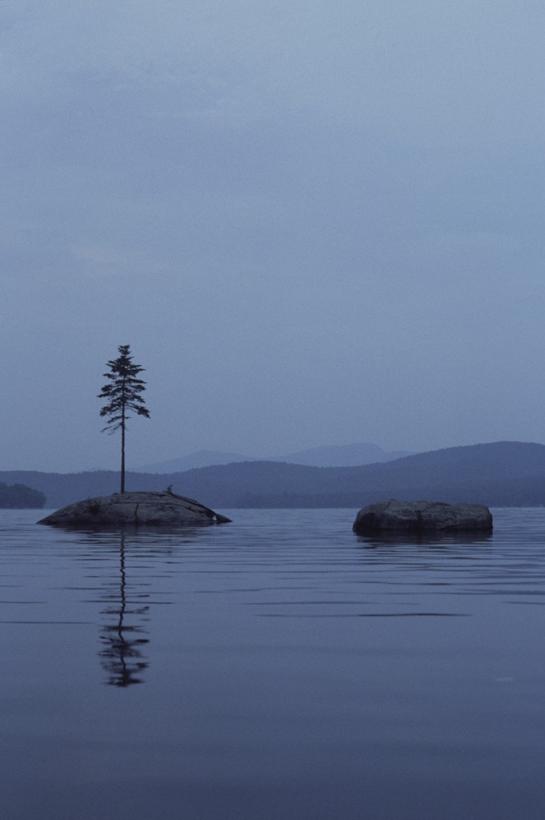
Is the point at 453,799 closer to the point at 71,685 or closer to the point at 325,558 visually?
the point at 71,685

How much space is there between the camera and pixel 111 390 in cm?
6650

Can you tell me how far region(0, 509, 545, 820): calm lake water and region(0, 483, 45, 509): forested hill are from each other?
606 feet

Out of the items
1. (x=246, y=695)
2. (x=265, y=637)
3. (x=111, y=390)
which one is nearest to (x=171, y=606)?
(x=265, y=637)

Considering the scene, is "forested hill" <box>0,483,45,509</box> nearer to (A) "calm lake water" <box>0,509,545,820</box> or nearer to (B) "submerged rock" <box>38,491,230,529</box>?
(B) "submerged rock" <box>38,491,230,529</box>

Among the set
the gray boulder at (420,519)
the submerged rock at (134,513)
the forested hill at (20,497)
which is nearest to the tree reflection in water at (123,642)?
the gray boulder at (420,519)

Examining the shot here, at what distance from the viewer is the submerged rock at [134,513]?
1995 inches

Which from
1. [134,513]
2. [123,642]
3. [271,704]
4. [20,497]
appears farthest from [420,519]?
[20,497]

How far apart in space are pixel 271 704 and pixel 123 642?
9.93ft

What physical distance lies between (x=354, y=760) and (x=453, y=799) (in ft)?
2.60

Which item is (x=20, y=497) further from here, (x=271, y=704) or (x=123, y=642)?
(x=271, y=704)

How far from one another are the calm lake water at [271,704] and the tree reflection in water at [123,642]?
0.03m

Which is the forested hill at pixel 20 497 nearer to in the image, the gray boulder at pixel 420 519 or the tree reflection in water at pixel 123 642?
the gray boulder at pixel 420 519

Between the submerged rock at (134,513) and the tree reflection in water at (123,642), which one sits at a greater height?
the submerged rock at (134,513)

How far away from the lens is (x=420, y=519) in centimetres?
4025
